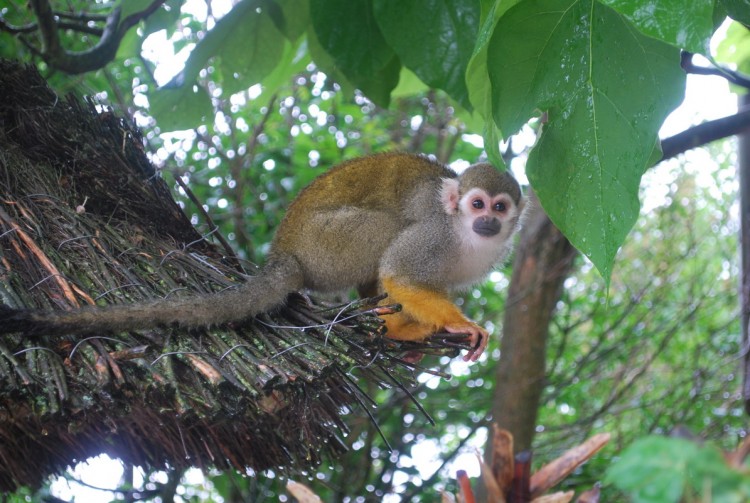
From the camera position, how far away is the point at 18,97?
262 cm

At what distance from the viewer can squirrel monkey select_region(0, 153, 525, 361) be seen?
8.88ft

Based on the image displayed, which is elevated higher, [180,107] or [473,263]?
[180,107]

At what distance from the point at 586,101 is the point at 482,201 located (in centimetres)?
120

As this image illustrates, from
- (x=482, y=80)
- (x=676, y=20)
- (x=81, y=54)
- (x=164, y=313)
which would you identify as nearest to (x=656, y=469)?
(x=676, y=20)

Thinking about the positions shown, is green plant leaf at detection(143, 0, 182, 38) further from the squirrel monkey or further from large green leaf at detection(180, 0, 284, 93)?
the squirrel monkey

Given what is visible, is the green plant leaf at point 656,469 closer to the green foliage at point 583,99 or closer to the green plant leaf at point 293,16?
the green foliage at point 583,99

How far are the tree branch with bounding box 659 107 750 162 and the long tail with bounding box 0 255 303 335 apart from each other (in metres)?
1.45

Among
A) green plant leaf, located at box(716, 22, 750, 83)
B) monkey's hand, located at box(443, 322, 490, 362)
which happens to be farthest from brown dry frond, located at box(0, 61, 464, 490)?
green plant leaf, located at box(716, 22, 750, 83)

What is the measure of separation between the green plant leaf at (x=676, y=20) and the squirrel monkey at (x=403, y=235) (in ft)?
4.41

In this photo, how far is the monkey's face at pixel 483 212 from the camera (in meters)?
3.00

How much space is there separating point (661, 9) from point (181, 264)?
5.32 ft

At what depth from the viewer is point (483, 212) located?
9.91ft

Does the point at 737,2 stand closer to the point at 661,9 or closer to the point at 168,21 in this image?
the point at 661,9

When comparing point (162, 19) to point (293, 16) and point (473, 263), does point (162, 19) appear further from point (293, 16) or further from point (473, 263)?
point (473, 263)
